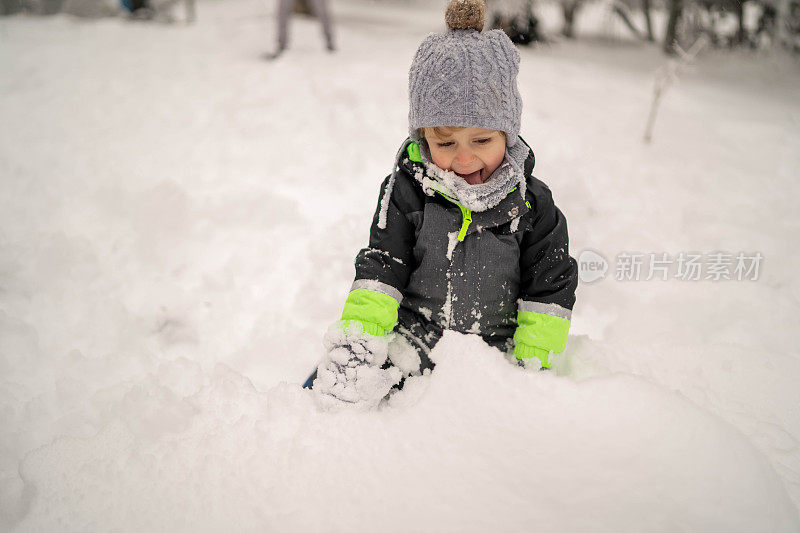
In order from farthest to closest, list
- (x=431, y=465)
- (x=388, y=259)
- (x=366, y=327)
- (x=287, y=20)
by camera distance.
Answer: (x=287, y=20)
(x=388, y=259)
(x=366, y=327)
(x=431, y=465)

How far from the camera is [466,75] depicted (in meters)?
1.33

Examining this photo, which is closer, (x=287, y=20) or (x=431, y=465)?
(x=431, y=465)

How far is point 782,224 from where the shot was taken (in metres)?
3.03

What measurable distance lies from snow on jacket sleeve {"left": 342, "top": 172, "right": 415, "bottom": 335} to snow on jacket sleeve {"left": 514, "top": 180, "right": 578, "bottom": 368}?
391 millimetres

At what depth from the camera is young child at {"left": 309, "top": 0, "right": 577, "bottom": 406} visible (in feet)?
4.42

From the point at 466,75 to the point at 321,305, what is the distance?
1.47 m

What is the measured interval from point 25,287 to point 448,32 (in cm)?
238

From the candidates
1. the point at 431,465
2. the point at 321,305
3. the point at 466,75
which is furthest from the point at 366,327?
the point at 321,305

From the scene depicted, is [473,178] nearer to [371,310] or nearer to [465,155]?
[465,155]

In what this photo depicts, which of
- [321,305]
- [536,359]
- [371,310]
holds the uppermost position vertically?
[371,310]

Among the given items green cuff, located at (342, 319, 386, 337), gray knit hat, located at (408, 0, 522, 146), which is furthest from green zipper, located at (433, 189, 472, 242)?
green cuff, located at (342, 319, 386, 337)

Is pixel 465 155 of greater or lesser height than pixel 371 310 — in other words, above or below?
above

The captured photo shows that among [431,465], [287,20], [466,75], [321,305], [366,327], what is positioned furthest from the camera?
[287,20]

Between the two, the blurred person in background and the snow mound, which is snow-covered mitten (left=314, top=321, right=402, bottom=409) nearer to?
the snow mound
